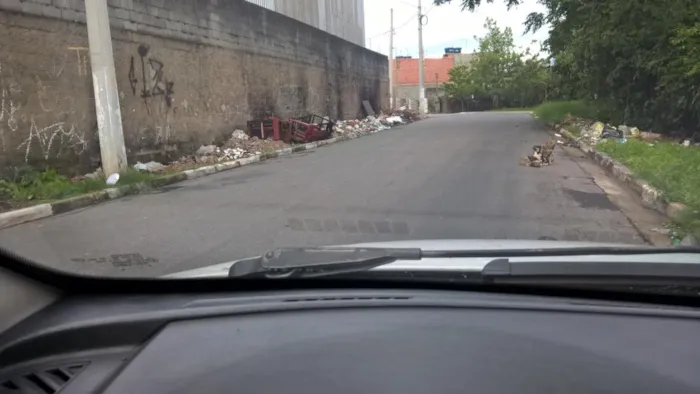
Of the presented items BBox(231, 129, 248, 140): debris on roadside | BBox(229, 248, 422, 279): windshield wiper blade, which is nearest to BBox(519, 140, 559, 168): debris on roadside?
BBox(231, 129, 248, 140): debris on roadside

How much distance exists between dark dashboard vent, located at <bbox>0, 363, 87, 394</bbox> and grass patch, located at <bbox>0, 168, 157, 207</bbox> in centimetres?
808

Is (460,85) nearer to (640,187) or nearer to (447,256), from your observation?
(640,187)

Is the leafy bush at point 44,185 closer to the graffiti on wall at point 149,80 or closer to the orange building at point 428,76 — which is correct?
the graffiti on wall at point 149,80

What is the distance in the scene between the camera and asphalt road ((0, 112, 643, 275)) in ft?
21.1

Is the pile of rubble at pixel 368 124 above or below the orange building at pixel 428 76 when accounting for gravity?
below

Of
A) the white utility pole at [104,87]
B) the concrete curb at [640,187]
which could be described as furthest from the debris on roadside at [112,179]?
the concrete curb at [640,187]

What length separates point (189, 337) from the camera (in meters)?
1.90

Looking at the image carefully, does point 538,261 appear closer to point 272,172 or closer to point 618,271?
point 618,271

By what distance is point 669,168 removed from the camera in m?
10.0

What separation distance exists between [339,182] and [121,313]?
A: 28.9ft

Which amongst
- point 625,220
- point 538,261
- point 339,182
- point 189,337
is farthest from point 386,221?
point 189,337

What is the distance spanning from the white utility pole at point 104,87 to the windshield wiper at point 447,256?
9.64 meters

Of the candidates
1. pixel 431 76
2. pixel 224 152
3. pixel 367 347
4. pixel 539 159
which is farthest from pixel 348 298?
pixel 431 76

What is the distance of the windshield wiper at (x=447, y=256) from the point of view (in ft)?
6.89
